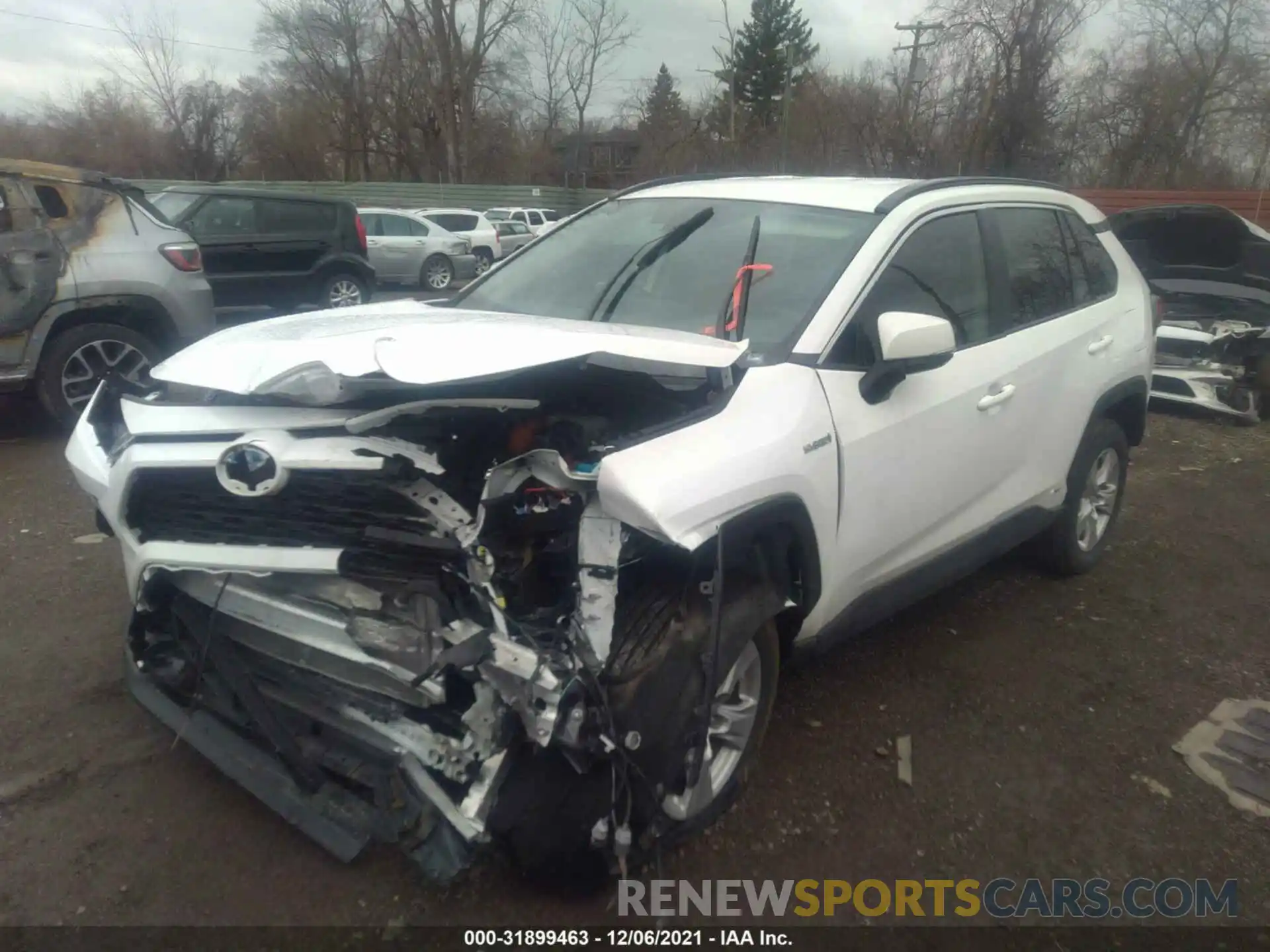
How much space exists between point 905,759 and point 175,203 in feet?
33.6

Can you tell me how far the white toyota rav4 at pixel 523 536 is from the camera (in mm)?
2246

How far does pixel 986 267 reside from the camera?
3.78 metres

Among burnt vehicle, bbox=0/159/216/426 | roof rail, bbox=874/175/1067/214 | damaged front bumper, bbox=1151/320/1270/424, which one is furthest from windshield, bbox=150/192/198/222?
damaged front bumper, bbox=1151/320/1270/424

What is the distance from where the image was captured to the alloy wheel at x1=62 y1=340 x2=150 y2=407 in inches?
258

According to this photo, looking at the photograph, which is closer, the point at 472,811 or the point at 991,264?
the point at 472,811

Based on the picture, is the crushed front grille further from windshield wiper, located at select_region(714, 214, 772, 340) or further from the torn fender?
windshield wiper, located at select_region(714, 214, 772, 340)

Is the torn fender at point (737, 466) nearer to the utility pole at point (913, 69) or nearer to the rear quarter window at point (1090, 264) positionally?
the rear quarter window at point (1090, 264)

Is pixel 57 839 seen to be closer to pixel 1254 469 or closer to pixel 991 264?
pixel 991 264

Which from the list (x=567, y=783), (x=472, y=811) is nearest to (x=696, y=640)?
(x=567, y=783)

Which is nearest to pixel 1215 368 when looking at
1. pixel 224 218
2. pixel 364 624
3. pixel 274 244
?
pixel 364 624

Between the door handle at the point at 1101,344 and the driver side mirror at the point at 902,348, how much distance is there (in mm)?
1526

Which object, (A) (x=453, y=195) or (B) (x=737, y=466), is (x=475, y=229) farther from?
(B) (x=737, y=466)

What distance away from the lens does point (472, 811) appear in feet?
7.18

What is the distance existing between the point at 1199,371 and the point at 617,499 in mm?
7952
